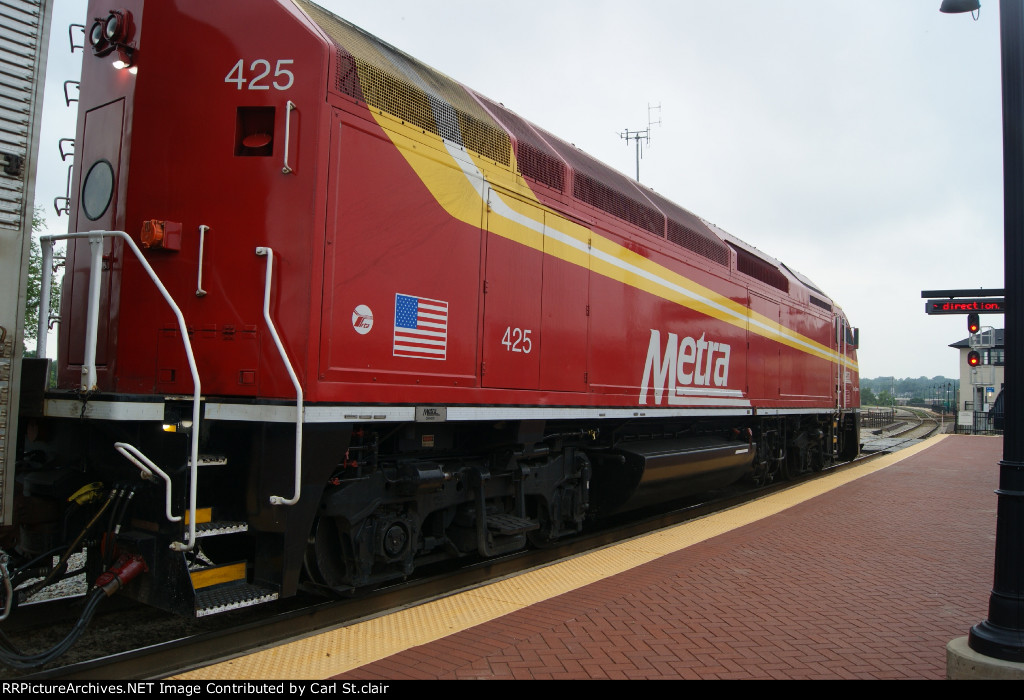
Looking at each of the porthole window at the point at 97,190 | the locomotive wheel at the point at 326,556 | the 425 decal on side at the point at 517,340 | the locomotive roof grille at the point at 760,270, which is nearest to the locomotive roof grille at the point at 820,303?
the locomotive roof grille at the point at 760,270

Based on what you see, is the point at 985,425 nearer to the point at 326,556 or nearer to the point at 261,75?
the point at 326,556

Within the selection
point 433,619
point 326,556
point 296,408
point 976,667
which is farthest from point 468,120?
point 976,667

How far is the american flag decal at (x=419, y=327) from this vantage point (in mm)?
4996

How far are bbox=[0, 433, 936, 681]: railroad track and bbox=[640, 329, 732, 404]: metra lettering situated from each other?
3002 millimetres

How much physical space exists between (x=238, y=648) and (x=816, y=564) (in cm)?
496

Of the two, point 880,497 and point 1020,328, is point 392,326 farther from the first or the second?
point 880,497

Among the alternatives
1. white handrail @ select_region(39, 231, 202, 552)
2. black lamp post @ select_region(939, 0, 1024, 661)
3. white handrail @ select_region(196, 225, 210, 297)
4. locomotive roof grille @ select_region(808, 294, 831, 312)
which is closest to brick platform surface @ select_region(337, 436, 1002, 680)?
black lamp post @ select_region(939, 0, 1024, 661)

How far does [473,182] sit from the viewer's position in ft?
19.0

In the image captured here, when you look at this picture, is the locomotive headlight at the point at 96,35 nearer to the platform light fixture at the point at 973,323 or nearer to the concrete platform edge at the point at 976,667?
the concrete platform edge at the point at 976,667

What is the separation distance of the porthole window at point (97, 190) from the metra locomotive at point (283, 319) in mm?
24

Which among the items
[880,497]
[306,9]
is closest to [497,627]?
[306,9]

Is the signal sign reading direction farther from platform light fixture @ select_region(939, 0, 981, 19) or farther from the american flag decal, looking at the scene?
the american flag decal

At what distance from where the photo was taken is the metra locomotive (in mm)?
4234

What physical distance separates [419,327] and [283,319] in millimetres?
1055
